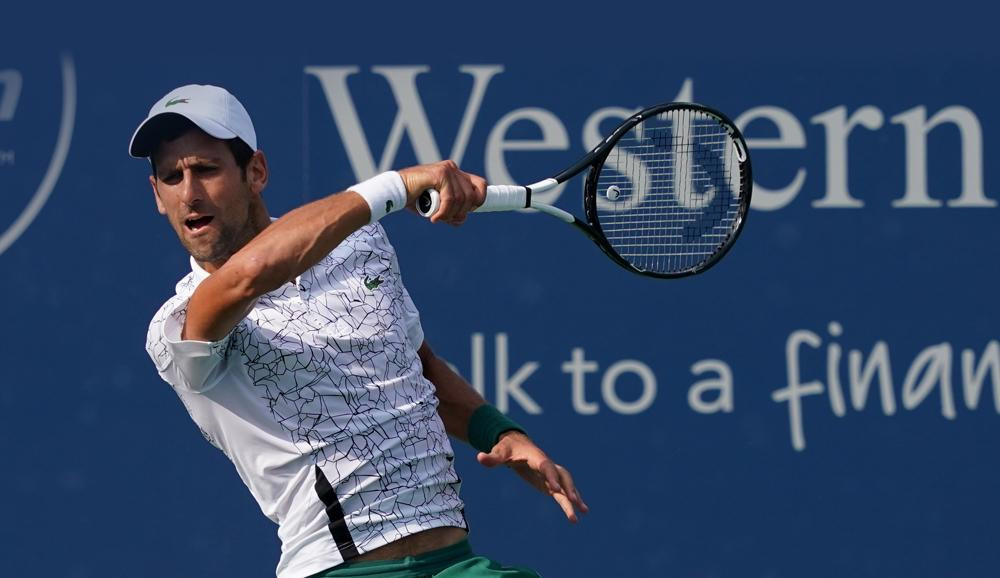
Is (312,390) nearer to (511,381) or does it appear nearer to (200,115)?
(200,115)

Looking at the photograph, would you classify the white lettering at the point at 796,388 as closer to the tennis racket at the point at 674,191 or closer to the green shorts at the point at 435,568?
the tennis racket at the point at 674,191

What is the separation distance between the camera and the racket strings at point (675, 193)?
13.5 ft

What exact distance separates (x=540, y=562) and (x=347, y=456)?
2.28m

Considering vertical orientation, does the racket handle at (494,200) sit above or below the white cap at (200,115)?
below

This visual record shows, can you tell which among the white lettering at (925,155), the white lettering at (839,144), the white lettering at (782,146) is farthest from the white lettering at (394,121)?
the white lettering at (925,155)

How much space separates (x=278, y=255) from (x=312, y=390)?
1.21ft

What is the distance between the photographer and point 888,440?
17.1ft

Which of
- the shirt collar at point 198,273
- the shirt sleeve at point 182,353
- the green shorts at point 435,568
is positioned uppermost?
the shirt collar at point 198,273

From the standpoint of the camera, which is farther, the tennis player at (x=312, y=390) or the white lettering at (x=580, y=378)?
the white lettering at (x=580, y=378)

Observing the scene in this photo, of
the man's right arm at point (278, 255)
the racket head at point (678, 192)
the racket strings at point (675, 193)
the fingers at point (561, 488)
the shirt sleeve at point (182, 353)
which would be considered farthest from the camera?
the racket strings at point (675, 193)

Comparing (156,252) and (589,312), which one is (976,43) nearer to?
(589,312)

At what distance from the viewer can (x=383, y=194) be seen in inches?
112

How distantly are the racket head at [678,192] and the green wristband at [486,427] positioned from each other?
0.52 metres

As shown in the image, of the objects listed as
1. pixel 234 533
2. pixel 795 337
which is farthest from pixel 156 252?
pixel 795 337
